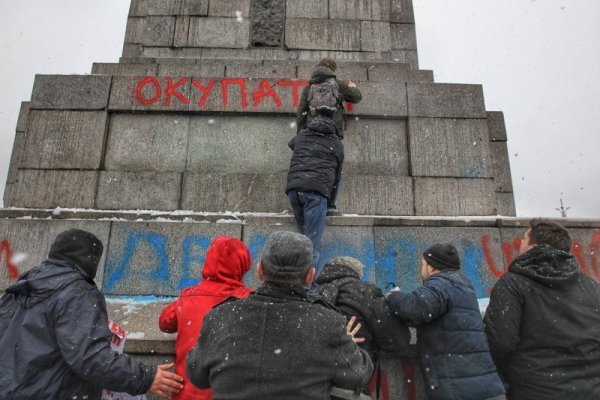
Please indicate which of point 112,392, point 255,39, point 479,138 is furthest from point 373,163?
point 112,392

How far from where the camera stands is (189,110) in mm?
6902

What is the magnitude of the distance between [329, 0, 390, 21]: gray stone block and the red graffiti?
626cm

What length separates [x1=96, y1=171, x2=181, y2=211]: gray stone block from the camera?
636 cm

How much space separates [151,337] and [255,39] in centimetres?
616

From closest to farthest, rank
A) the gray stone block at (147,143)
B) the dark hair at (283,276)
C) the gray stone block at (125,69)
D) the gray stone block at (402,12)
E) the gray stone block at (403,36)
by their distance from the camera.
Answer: the dark hair at (283,276)
the gray stone block at (147,143)
the gray stone block at (125,69)
the gray stone block at (403,36)
the gray stone block at (402,12)

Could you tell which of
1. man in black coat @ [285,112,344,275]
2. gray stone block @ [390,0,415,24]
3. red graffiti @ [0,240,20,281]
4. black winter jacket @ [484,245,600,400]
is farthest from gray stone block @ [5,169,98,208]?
gray stone block @ [390,0,415,24]

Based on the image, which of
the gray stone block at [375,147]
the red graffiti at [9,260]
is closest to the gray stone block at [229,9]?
the gray stone block at [375,147]

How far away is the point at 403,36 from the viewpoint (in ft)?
27.6

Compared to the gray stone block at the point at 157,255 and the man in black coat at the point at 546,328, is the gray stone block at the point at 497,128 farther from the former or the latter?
the man in black coat at the point at 546,328

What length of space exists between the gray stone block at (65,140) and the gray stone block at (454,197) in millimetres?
4616

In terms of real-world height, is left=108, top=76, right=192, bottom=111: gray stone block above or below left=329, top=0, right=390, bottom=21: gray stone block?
below

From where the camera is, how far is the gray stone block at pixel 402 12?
8.52m

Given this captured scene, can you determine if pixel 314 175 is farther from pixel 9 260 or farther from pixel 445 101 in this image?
pixel 9 260

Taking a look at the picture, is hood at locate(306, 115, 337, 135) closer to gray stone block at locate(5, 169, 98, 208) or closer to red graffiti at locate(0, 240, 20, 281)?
→ gray stone block at locate(5, 169, 98, 208)
